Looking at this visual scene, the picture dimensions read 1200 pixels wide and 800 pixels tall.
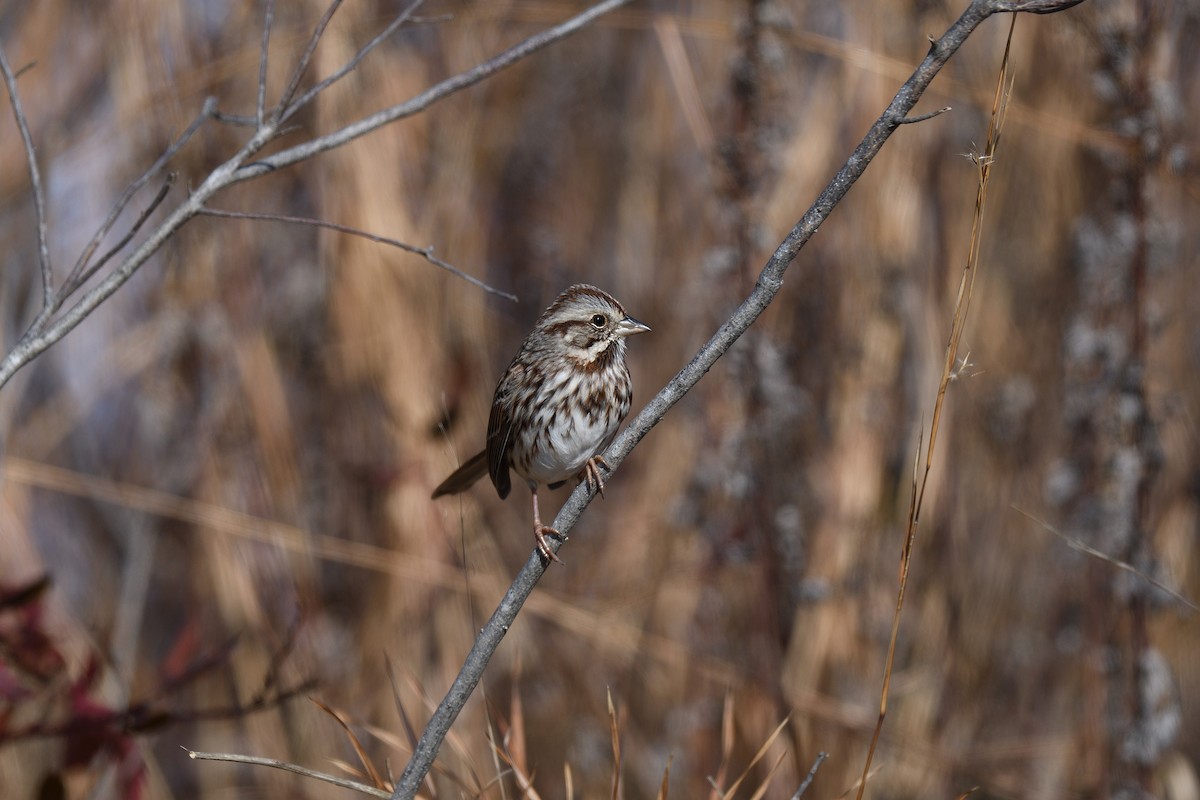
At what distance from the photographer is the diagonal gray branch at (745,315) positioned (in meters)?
1.43

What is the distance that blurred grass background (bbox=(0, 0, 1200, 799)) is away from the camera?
12.0ft

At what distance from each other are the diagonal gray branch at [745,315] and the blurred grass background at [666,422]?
70.4 inches

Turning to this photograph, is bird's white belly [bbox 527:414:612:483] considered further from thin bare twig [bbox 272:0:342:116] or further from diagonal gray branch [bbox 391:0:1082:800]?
thin bare twig [bbox 272:0:342:116]

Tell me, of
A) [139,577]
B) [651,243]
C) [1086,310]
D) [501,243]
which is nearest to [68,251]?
[139,577]

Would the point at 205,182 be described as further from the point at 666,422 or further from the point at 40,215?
the point at 666,422

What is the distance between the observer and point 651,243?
4926 millimetres

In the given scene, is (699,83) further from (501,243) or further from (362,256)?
(362,256)

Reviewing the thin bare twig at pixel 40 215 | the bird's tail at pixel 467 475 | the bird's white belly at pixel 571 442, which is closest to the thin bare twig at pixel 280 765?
the thin bare twig at pixel 40 215

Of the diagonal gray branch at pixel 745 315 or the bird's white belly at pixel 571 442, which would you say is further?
the bird's white belly at pixel 571 442

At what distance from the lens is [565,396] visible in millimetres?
2756

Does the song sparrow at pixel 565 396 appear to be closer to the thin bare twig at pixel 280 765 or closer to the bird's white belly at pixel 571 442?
the bird's white belly at pixel 571 442

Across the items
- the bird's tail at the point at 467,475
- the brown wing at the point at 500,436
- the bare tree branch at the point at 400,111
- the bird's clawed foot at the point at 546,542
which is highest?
the bare tree branch at the point at 400,111

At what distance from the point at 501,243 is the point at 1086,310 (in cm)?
234

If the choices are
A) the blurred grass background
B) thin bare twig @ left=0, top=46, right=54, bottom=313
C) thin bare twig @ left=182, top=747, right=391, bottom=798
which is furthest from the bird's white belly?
thin bare twig @ left=0, top=46, right=54, bottom=313
